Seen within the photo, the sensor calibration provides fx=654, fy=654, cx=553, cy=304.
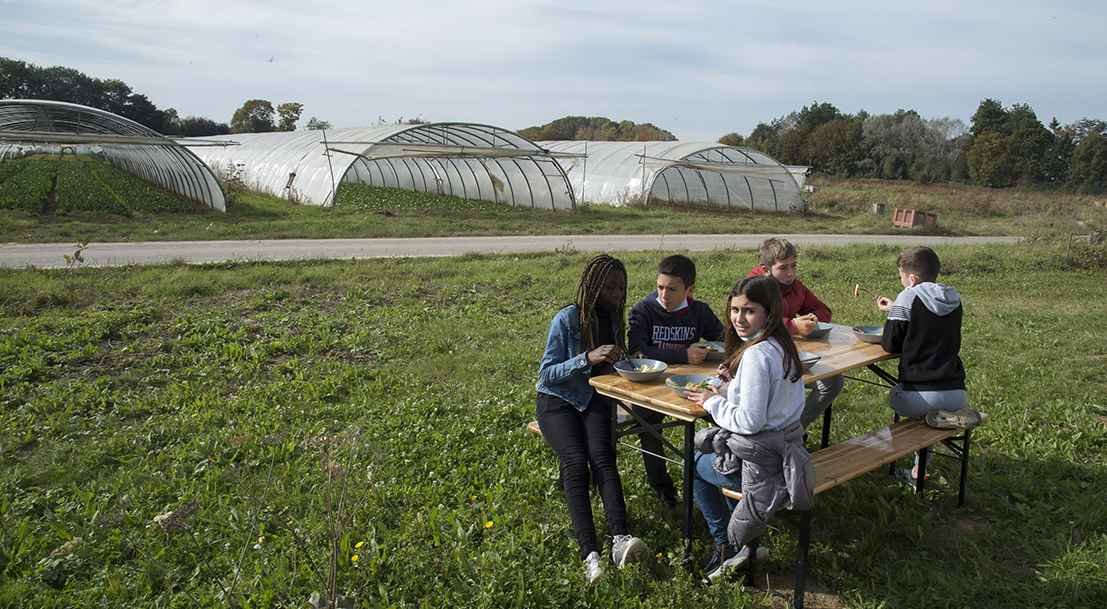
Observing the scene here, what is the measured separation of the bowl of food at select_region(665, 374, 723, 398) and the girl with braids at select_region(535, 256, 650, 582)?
12.0 inches

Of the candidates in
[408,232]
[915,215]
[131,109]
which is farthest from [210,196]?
[131,109]

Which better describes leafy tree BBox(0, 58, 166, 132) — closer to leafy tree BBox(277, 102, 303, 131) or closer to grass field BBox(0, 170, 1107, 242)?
leafy tree BBox(277, 102, 303, 131)

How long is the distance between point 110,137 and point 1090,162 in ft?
199

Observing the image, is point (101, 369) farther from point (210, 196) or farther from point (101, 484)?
point (210, 196)

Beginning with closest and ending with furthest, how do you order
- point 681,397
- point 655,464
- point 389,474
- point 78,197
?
point 681,397, point 655,464, point 389,474, point 78,197

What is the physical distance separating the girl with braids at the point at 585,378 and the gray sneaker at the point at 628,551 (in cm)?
23

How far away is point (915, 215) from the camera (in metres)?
22.6

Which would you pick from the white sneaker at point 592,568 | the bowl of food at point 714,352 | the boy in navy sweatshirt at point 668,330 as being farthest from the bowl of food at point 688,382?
the white sneaker at point 592,568

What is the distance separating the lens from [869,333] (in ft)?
14.0

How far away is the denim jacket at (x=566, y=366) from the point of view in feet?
11.3

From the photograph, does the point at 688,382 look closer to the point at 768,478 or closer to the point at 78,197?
the point at 768,478

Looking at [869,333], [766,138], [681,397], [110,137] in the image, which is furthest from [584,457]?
[766,138]

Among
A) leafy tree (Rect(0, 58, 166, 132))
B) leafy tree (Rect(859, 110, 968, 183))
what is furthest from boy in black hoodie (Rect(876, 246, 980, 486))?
leafy tree (Rect(0, 58, 166, 132))

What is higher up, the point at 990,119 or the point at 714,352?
the point at 990,119
